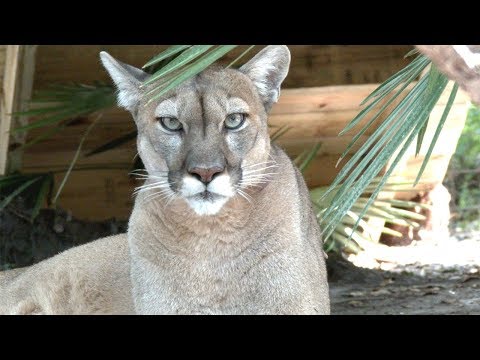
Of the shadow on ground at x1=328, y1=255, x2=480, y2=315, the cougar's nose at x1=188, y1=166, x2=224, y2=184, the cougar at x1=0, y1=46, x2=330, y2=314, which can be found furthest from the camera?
the shadow on ground at x1=328, y1=255, x2=480, y2=315

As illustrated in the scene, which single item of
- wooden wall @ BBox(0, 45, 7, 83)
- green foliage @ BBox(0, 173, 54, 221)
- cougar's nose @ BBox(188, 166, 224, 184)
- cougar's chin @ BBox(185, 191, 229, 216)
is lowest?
cougar's chin @ BBox(185, 191, 229, 216)

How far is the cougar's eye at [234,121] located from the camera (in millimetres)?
3908

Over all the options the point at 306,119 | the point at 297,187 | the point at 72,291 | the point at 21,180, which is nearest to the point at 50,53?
the point at 21,180

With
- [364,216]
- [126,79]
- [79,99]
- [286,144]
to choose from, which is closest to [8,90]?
[79,99]

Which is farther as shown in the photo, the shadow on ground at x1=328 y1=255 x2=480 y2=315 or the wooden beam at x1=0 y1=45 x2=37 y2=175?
the wooden beam at x1=0 y1=45 x2=37 y2=175

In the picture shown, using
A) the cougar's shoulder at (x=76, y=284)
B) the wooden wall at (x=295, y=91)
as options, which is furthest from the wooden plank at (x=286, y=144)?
the cougar's shoulder at (x=76, y=284)

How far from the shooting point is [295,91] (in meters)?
6.81

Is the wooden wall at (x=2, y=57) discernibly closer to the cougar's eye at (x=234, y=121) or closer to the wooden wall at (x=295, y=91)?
the wooden wall at (x=295, y=91)

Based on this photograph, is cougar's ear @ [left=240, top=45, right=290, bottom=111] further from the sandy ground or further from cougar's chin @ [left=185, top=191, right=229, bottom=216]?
the sandy ground

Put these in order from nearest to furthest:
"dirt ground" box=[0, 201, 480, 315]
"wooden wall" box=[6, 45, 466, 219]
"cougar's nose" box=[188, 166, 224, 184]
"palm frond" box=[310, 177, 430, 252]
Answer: "cougar's nose" box=[188, 166, 224, 184], "dirt ground" box=[0, 201, 480, 315], "palm frond" box=[310, 177, 430, 252], "wooden wall" box=[6, 45, 466, 219]

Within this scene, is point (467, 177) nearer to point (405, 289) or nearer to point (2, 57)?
point (405, 289)

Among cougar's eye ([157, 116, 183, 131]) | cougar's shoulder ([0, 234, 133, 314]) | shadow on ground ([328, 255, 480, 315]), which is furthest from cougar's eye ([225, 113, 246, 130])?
shadow on ground ([328, 255, 480, 315])

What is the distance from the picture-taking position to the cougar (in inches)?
151
